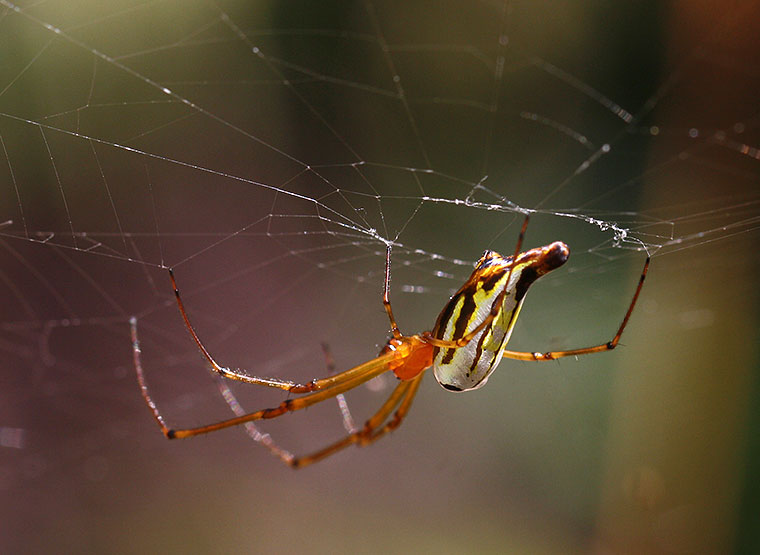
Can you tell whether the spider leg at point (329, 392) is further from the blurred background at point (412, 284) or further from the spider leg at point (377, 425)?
the blurred background at point (412, 284)

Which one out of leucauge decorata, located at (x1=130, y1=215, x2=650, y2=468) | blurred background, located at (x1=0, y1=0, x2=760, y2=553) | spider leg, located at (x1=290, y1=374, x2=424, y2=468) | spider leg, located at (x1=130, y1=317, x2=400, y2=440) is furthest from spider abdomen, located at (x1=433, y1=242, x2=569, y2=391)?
blurred background, located at (x1=0, y1=0, x2=760, y2=553)

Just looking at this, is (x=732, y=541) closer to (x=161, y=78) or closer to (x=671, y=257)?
(x=671, y=257)

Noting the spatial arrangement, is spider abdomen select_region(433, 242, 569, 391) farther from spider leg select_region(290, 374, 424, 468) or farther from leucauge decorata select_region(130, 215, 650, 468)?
spider leg select_region(290, 374, 424, 468)

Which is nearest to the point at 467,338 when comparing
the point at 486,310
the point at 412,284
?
the point at 486,310

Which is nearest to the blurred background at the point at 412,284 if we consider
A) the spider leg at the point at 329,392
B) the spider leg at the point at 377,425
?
the spider leg at the point at 377,425

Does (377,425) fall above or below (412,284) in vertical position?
below

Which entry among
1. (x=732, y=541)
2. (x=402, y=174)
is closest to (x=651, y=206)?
(x=402, y=174)

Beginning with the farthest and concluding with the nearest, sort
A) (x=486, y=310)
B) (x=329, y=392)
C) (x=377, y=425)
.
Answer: (x=377, y=425) < (x=329, y=392) < (x=486, y=310)

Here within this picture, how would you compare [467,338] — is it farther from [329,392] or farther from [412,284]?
[412,284]

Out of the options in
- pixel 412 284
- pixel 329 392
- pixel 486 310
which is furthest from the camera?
pixel 412 284
